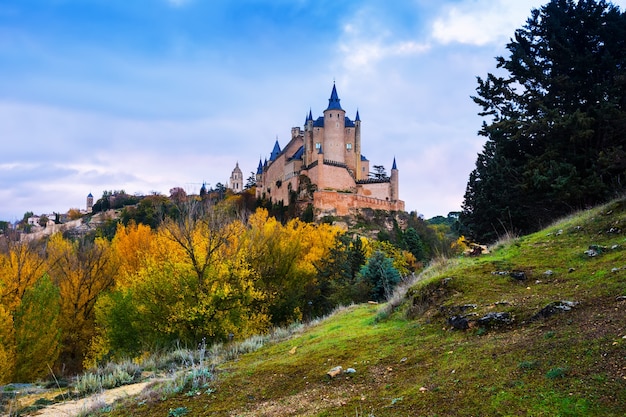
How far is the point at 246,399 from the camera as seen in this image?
242 inches

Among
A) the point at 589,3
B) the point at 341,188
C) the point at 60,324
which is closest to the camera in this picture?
the point at 589,3

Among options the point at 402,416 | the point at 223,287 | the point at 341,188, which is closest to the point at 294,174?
the point at 341,188

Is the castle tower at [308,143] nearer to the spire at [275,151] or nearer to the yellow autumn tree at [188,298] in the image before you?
the spire at [275,151]

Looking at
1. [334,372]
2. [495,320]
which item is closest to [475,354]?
[495,320]

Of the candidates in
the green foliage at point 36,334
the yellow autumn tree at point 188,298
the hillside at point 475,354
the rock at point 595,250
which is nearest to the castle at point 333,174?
the yellow autumn tree at point 188,298

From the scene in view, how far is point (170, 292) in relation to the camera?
708 inches

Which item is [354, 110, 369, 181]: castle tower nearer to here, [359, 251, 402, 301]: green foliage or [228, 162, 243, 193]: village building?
[359, 251, 402, 301]: green foliage

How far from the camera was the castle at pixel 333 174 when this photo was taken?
218 ft

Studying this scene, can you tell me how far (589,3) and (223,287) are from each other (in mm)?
17926

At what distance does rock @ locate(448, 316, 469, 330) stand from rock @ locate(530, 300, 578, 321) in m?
0.97

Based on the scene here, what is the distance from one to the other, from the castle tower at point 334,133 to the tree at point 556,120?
51777 millimetres

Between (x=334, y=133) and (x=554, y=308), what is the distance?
216 ft

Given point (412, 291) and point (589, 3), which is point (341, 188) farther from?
point (412, 291)

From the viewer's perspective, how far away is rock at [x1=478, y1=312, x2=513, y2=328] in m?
6.39
